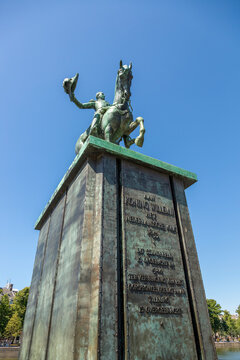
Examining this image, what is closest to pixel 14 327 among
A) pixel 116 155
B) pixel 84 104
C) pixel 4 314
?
pixel 4 314

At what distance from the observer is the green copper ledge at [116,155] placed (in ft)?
18.3

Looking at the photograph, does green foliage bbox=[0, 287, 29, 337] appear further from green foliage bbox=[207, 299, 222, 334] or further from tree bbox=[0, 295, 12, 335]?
green foliage bbox=[207, 299, 222, 334]

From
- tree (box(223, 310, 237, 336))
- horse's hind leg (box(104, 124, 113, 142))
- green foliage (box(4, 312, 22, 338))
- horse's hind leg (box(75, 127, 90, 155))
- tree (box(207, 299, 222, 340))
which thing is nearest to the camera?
horse's hind leg (box(104, 124, 113, 142))

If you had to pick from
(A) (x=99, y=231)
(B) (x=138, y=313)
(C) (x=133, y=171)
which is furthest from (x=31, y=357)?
(C) (x=133, y=171)

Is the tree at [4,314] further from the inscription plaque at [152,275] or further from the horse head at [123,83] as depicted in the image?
the inscription plaque at [152,275]

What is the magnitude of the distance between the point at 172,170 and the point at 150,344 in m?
3.96

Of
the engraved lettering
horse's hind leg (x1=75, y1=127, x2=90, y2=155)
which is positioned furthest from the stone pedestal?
horse's hind leg (x1=75, y1=127, x2=90, y2=155)

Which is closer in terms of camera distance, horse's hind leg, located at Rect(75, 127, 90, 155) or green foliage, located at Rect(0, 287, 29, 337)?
horse's hind leg, located at Rect(75, 127, 90, 155)

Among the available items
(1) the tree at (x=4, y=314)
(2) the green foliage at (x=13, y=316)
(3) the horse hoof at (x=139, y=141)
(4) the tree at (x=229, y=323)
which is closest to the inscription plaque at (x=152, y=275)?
(3) the horse hoof at (x=139, y=141)

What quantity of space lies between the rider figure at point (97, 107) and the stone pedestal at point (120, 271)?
149 centimetres

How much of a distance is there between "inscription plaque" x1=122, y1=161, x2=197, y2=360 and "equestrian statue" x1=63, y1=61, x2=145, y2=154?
1.69 meters

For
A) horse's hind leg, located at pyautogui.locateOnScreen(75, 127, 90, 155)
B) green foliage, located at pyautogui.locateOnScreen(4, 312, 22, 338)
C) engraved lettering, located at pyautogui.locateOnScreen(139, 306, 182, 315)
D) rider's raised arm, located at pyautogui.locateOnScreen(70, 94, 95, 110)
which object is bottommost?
engraved lettering, located at pyautogui.locateOnScreen(139, 306, 182, 315)

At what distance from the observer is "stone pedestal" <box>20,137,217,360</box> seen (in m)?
3.91

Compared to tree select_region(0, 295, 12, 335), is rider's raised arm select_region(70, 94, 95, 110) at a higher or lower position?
higher
